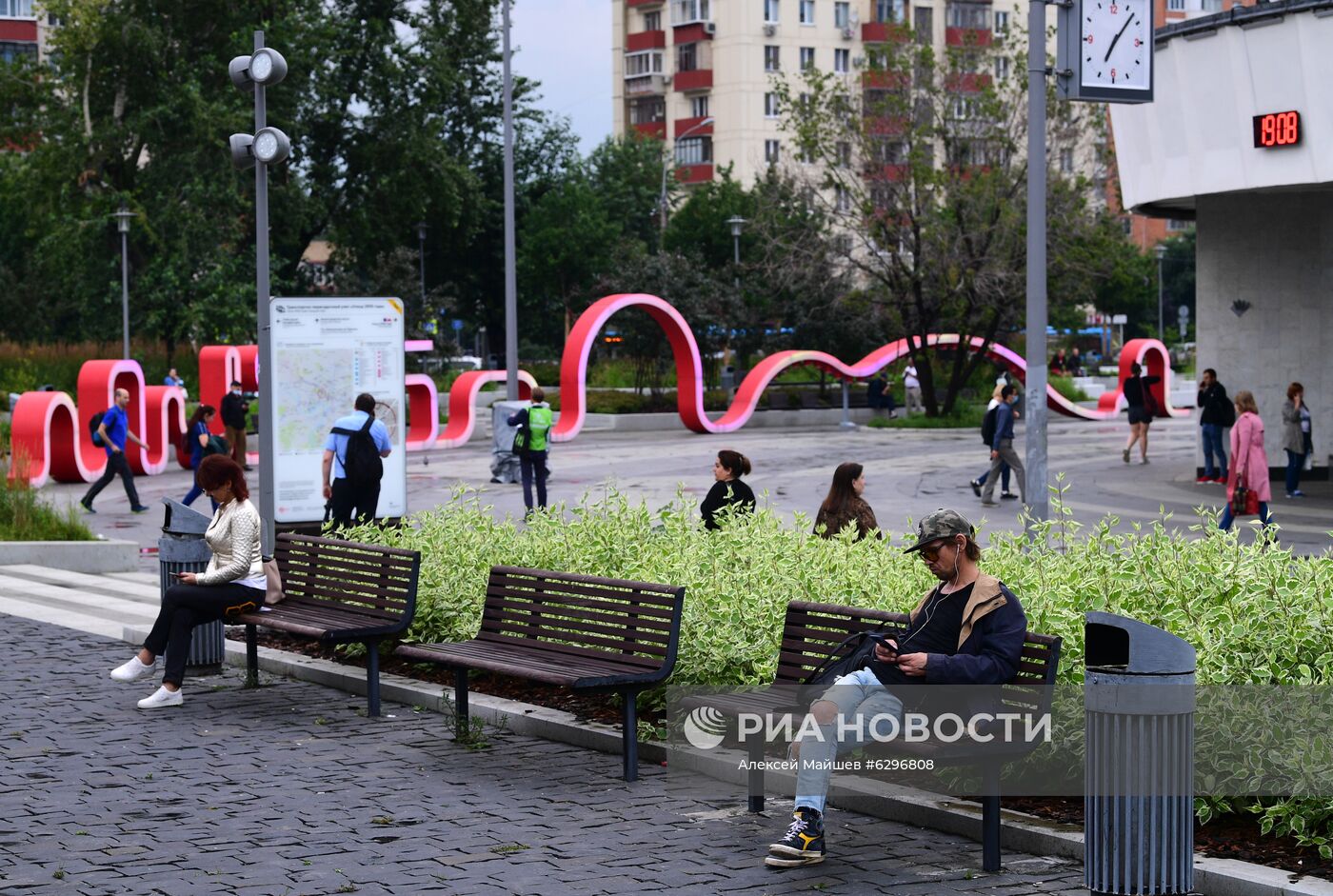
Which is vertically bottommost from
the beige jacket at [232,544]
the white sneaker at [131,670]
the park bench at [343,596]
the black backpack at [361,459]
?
the white sneaker at [131,670]

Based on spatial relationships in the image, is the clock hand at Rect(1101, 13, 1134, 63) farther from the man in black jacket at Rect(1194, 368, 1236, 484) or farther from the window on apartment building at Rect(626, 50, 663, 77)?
the window on apartment building at Rect(626, 50, 663, 77)

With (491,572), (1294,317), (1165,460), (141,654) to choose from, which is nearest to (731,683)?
(491,572)

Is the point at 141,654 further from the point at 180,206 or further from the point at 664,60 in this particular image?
the point at 664,60

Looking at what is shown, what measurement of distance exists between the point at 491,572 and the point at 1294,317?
62.1 feet

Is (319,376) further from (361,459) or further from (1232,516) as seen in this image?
(1232,516)

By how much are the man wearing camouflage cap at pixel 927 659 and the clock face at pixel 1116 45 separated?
22.9 ft

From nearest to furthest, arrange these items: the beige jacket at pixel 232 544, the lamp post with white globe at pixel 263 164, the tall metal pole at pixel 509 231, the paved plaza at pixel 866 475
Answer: the beige jacket at pixel 232 544 < the lamp post with white globe at pixel 263 164 < the paved plaza at pixel 866 475 < the tall metal pole at pixel 509 231

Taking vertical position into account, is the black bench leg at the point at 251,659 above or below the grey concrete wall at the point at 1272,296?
below

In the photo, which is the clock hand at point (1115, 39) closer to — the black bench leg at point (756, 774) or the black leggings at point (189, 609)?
the black leggings at point (189, 609)

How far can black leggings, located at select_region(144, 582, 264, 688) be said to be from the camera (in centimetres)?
1051

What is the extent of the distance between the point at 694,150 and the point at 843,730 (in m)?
90.2

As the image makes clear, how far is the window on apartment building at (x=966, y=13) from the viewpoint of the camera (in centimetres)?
9625

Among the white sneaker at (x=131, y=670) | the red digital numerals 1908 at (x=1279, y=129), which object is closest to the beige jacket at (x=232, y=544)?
the white sneaker at (x=131, y=670)

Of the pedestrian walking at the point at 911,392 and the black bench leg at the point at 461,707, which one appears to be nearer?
the black bench leg at the point at 461,707
